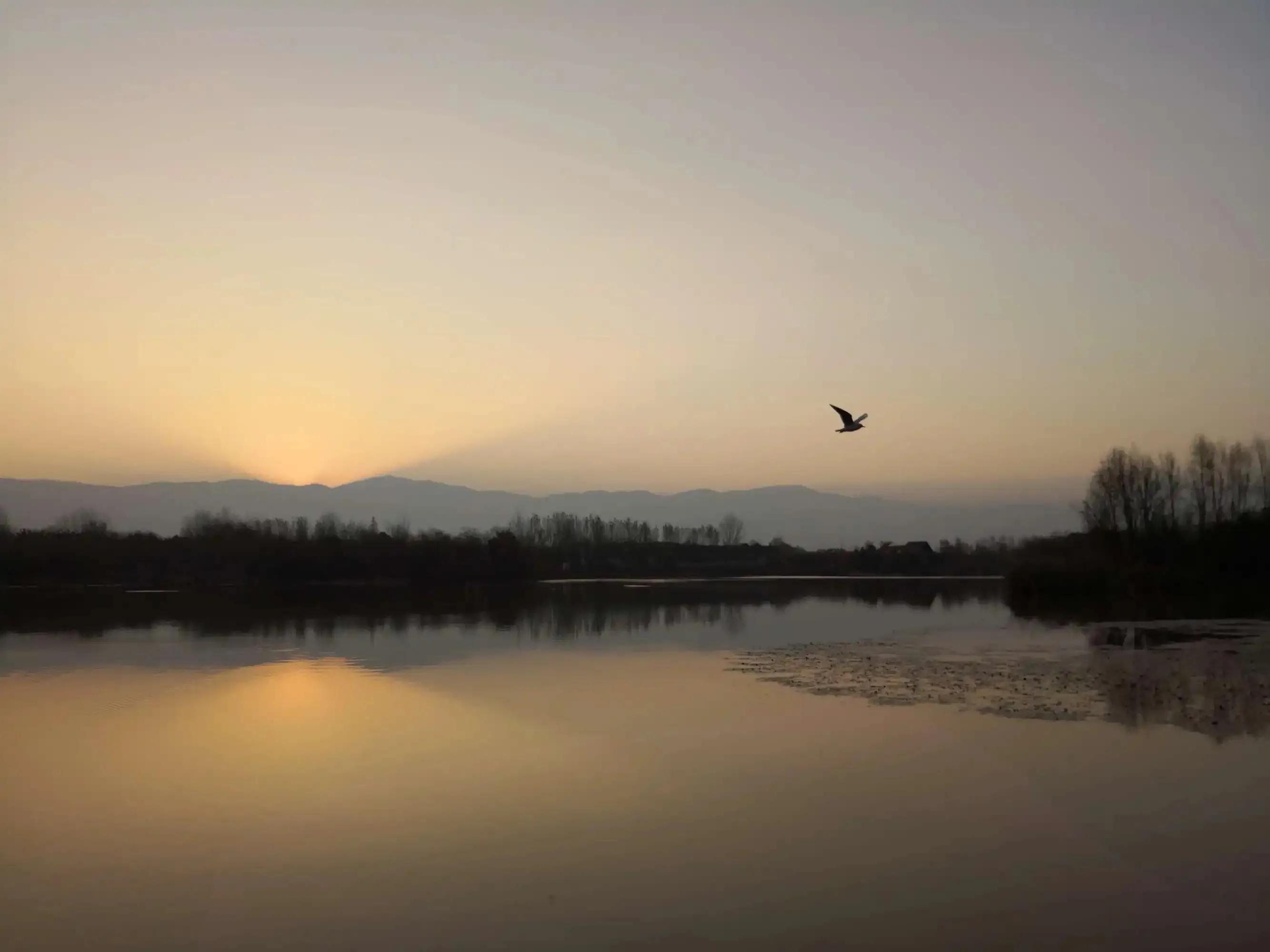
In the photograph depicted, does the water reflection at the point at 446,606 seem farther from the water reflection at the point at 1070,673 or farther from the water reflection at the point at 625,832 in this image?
the water reflection at the point at 625,832

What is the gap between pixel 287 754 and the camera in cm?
1527

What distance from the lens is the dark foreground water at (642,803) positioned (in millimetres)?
8477

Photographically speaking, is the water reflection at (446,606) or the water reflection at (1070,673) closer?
the water reflection at (1070,673)

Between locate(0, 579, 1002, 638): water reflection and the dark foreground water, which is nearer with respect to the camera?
the dark foreground water

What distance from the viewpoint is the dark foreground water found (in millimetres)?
8477

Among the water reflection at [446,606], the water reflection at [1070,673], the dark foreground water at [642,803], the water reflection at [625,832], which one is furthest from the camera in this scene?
the water reflection at [446,606]

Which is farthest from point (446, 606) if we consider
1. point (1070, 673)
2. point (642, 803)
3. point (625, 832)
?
point (625, 832)

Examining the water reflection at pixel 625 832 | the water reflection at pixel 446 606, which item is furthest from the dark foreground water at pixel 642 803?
the water reflection at pixel 446 606

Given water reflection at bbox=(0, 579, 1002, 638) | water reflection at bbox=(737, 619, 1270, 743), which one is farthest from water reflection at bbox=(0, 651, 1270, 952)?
water reflection at bbox=(0, 579, 1002, 638)

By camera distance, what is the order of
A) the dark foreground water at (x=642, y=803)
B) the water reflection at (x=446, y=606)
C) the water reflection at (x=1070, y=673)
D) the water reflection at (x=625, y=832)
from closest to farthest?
the water reflection at (x=625, y=832), the dark foreground water at (x=642, y=803), the water reflection at (x=1070, y=673), the water reflection at (x=446, y=606)

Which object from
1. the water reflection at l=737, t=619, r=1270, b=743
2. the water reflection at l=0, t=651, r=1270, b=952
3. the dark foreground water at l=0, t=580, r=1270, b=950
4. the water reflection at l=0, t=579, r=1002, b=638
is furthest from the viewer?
the water reflection at l=0, t=579, r=1002, b=638

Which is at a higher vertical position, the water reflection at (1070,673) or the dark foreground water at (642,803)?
the water reflection at (1070,673)

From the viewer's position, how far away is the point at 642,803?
12.1 meters

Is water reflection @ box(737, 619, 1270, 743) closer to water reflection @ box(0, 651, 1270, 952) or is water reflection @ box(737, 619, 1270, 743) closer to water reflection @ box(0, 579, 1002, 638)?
water reflection @ box(0, 651, 1270, 952)
